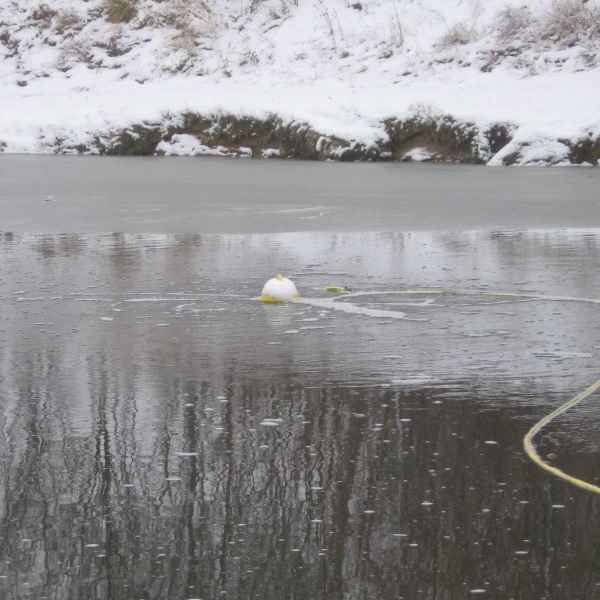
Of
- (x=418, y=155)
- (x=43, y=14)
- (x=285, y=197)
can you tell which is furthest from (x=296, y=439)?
(x=43, y=14)

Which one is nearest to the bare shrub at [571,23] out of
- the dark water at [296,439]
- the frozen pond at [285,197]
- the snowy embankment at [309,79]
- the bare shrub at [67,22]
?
the snowy embankment at [309,79]

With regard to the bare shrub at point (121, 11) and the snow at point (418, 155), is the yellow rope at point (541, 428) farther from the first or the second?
the bare shrub at point (121, 11)

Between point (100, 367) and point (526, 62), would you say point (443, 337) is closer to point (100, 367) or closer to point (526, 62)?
point (100, 367)

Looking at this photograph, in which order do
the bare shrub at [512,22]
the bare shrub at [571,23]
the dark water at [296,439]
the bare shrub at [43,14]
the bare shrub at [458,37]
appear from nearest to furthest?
the dark water at [296,439]
the bare shrub at [571,23]
the bare shrub at [512,22]
the bare shrub at [458,37]
the bare shrub at [43,14]

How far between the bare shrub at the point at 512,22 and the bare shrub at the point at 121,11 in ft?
54.0

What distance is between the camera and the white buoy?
38.6 ft

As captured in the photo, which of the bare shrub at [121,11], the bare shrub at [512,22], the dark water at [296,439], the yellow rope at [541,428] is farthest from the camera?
the bare shrub at [121,11]

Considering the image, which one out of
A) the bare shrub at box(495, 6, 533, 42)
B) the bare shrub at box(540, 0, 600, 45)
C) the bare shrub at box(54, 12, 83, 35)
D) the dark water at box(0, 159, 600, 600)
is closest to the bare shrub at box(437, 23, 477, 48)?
the bare shrub at box(495, 6, 533, 42)

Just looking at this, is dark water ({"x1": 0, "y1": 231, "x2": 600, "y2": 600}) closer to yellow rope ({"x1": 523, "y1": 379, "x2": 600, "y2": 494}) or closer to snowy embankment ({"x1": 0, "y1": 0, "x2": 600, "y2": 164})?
yellow rope ({"x1": 523, "y1": 379, "x2": 600, "y2": 494})

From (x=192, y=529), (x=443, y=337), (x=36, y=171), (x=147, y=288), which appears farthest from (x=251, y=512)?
(x=36, y=171)

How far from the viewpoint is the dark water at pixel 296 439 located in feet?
16.1

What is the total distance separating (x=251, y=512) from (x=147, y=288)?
7.43 metres

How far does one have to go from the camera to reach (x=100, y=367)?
880cm

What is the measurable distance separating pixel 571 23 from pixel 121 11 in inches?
780
